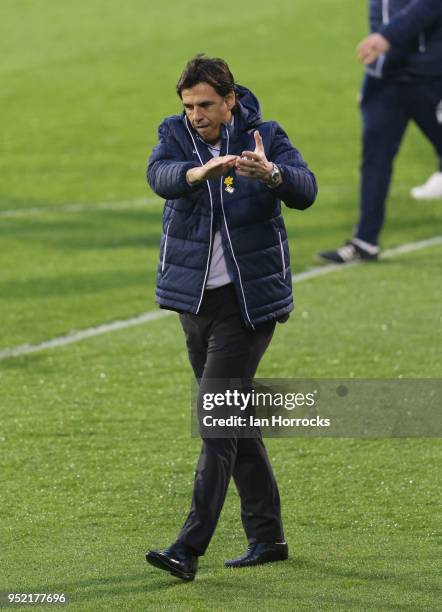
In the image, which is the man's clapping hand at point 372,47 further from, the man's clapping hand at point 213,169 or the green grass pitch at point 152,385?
the man's clapping hand at point 213,169

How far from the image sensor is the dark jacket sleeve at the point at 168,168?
20.2 ft

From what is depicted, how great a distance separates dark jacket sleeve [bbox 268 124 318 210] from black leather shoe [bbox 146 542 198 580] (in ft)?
4.35

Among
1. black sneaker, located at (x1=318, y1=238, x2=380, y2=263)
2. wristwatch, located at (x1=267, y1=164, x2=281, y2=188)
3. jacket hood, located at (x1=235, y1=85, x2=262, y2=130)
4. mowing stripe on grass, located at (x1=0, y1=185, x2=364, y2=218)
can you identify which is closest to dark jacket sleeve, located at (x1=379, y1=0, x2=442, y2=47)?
black sneaker, located at (x1=318, y1=238, x2=380, y2=263)

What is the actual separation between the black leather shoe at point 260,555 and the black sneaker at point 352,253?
6.76 m

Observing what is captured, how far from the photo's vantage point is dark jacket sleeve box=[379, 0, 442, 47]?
40.7ft

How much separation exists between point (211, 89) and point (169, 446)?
265cm

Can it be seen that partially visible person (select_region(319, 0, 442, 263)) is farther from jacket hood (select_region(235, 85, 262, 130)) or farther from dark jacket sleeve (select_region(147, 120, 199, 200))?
dark jacket sleeve (select_region(147, 120, 199, 200))

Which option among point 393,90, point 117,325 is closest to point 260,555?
point 117,325

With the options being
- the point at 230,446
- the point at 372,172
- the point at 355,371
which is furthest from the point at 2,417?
the point at 372,172

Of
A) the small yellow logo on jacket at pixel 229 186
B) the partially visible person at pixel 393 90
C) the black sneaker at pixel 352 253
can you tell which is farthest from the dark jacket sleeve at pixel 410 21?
the small yellow logo on jacket at pixel 229 186

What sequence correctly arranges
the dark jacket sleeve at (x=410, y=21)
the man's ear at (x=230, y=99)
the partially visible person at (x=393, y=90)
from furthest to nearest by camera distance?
the partially visible person at (x=393, y=90), the dark jacket sleeve at (x=410, y=21), the man's ear at (x=230, y=99)

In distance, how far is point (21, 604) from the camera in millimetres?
6004

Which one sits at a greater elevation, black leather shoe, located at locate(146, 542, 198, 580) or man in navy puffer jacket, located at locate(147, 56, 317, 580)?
man in navy puffer jacket, located at locate(147, 56, 317, 580)

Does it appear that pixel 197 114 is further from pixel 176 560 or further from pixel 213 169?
pixel 176 560
